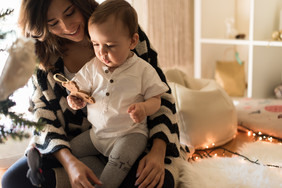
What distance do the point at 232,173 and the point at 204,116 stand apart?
480 millimetres

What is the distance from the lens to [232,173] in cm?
139

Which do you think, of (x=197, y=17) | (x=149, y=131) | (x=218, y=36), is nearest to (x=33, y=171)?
(x=149, y=131)

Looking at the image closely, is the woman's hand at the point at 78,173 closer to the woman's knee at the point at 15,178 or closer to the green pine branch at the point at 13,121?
the woman's knee at the point at 15,178

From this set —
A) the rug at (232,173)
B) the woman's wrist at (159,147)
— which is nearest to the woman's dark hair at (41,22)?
the woman's wrist at (159,147)

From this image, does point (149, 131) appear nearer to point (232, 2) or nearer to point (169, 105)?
point (169, 105)

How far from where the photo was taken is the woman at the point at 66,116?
112cm

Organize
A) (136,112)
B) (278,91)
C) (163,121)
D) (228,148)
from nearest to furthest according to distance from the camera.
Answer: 1. (136,112)
2. (163,121)
3. (228,148)
4. (278,91)

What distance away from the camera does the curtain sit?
230cm

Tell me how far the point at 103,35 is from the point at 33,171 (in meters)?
0.47

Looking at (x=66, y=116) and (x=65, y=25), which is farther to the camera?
(x=66, y=116)

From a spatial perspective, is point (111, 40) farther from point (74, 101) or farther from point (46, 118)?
point (46, 118)

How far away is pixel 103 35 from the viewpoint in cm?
109

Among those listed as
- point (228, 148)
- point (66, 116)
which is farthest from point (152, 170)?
point (228, 148)

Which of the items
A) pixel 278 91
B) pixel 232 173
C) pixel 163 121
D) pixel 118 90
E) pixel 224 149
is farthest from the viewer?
pixel 278 91
